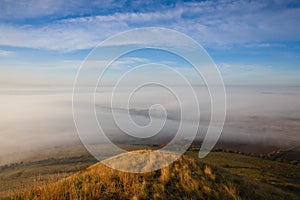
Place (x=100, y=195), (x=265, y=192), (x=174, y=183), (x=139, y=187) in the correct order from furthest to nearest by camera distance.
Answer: (x=265, y=192)
(x=174, y=183)
(x=139, y=187)
(x=100, y=195)

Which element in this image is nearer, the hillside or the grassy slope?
the hillside

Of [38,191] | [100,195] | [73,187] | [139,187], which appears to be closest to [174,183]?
[139,187]

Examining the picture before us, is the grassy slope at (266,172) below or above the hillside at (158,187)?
below

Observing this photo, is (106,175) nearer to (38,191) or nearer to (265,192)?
(38,191)

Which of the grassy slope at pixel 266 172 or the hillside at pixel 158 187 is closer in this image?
the hillside at pixel 158 187

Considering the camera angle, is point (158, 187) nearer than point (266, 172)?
Yes

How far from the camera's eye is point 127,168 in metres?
13.3

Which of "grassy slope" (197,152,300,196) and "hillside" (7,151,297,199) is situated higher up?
"hillside" (7,151,297,199)

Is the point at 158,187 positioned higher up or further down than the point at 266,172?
higher up

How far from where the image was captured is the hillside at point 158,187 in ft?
33.5

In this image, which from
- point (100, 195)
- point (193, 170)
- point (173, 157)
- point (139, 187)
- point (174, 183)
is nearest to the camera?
point (100, 195)

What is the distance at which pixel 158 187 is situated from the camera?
11.1m

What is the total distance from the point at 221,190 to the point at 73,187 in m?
6.80

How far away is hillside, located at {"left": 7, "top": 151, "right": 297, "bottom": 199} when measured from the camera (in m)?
10.2
